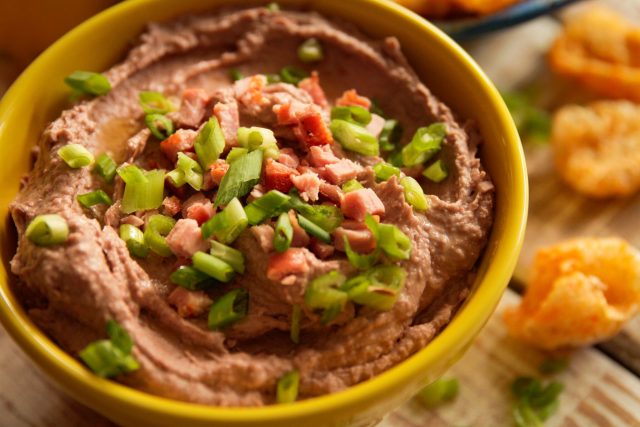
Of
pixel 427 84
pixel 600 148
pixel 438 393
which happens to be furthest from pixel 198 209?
pixel 600 148

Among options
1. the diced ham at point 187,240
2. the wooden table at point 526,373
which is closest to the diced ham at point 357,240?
the diced ham at point 187,240

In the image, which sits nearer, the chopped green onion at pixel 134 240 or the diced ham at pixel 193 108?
the chopped green onion at pixel 134 240

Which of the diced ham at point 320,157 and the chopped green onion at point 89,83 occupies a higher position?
the chopped green onion at point 89,83

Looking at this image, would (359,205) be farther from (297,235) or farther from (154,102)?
(154,102)

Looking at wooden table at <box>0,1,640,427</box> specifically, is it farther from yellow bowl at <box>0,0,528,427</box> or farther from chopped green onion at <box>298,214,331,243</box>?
chopped green onion at <box>298,214,331,243</box>

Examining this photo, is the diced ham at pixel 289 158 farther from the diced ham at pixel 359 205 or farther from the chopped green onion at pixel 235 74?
the chopped green onion at pixel 235 74

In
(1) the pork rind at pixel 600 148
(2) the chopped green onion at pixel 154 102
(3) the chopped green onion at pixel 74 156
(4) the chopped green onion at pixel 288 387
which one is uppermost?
(3) the chopped green onion at pixel 74 156

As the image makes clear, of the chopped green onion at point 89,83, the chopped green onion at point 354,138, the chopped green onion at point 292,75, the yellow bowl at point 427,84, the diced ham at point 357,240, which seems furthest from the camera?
the chopped green onion at point 292,75

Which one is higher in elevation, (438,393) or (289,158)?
(289,158)
